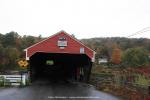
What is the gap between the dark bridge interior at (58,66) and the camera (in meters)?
32.8

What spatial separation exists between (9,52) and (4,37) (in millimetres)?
8775

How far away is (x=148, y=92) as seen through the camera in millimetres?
15742

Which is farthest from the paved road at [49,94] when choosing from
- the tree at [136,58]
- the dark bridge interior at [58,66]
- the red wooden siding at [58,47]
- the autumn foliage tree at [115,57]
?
the autumn foliage tree at [115,57]

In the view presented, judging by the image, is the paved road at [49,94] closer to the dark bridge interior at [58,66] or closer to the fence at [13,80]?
the fence at [13,80]

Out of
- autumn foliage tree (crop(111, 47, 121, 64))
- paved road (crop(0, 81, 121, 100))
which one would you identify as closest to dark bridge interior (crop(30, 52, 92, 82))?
paved road (crop(0, 81, 121, 100))

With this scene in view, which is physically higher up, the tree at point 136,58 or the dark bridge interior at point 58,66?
the tree at point 136,58

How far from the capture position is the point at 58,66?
48.1 meters

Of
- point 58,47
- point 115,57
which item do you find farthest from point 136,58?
point 58,47

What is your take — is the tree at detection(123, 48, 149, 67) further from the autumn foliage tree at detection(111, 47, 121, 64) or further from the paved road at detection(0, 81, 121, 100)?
the paved road at detection(0, 81, 121, 100)

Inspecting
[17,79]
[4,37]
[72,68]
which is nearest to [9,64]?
[4,37]

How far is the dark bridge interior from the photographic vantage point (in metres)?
32.8

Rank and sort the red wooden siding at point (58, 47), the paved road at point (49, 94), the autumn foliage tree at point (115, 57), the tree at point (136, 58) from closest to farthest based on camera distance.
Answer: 1. the paved road at point (49, 94)
2. the red wooden siding at point (58, 47)
3. the tree at point (136, 58)
4. the autumn foliage tree at point (115, 57)

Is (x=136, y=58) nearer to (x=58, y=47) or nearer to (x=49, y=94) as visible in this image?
(x=58, y=47)

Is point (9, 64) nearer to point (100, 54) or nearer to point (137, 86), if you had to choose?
point (100, 54)
